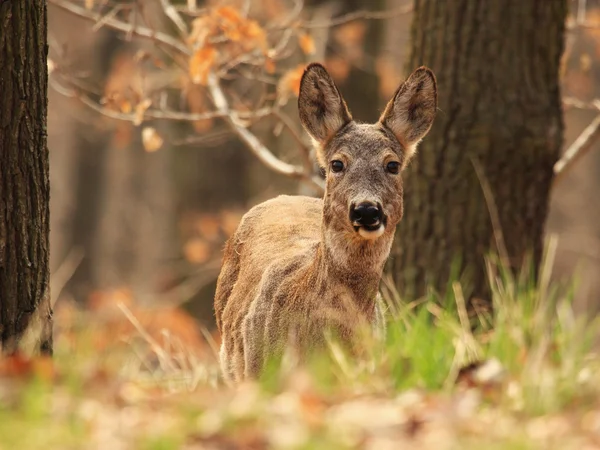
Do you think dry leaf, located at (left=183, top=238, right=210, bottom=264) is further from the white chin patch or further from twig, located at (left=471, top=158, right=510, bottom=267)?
the white chin patch

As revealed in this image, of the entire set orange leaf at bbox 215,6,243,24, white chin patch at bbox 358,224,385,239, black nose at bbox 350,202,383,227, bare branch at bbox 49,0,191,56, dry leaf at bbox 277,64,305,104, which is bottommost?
white chin patch at bbox 358,224,385,239

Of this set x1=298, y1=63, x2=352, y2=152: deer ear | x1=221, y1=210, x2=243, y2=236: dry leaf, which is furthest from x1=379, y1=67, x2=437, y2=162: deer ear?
x1=221, y1=210, x2=243, y2=236: dry leaf

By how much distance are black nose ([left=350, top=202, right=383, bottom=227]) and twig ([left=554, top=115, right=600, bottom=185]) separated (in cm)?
279

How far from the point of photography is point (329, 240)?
654 centimetres

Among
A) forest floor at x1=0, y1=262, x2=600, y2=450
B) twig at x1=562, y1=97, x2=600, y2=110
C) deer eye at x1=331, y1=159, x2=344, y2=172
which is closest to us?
forest floor at x1=0, y1=262, x2=600, y2=450

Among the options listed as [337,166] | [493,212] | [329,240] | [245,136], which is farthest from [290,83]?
[329,240]

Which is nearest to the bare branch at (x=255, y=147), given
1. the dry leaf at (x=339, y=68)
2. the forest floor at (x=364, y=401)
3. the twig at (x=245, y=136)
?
the twig at (x=245, y=136)

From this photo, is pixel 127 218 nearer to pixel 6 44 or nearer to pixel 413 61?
pixel 413 61

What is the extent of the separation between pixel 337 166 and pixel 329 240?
0.50 metres

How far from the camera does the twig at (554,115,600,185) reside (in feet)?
28.5

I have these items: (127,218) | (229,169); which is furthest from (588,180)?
(229,169)

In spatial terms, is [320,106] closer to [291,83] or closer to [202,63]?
[202,63]

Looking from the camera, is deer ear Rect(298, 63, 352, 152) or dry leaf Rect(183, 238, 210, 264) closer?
deer ear Rect(298, 63, 352, 152)

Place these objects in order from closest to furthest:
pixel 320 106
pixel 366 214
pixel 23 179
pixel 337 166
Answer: pixel 23 179, pixel 366 214, pixel 337 166, pixel 320 106
